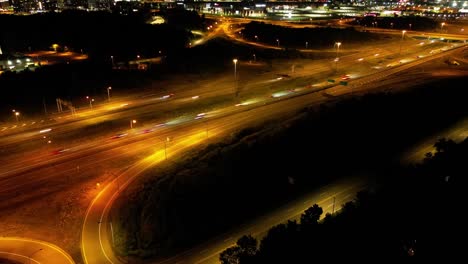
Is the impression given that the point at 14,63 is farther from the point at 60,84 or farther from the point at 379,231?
the point at 379,231

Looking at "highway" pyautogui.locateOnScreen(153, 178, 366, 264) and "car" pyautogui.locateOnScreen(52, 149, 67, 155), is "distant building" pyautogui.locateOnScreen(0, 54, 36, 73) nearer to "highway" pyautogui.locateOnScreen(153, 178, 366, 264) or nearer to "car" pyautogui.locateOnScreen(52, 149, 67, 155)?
"car" pyautogui.locateOnScreen(52, 149, 67, 155)

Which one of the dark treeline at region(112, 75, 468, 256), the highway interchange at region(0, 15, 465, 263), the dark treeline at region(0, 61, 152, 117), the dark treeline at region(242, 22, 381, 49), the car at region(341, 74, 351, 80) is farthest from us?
the dark treeline at region(242, 22, 381, 49)

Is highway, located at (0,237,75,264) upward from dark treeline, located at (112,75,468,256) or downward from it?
downward

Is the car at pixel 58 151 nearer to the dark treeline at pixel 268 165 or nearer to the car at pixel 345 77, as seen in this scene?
the dark treeline at pixel 268 165

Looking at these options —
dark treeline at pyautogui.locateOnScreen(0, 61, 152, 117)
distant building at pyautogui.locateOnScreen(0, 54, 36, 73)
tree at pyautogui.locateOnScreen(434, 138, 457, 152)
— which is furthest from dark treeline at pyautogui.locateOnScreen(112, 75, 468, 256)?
distant building at pyautogui.locateOnScreen(0, 54, 36, 73)

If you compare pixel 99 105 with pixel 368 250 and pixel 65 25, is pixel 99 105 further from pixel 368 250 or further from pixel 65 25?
pixel 65 25
